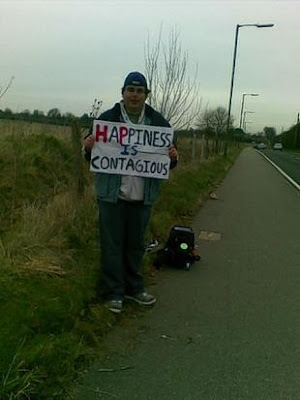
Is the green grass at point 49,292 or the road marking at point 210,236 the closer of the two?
the green grass at point 49,292

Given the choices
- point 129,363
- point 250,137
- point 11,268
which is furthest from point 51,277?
point 250,137

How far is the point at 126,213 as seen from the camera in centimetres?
464

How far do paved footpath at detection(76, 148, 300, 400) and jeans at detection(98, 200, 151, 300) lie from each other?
364mm

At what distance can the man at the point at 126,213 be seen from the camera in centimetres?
448

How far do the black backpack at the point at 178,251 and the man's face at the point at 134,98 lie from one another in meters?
1.90

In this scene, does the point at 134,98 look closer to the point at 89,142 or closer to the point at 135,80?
the point at 135,80

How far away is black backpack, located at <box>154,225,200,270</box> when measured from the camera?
5.92 metres

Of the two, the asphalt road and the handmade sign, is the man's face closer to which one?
the handmade sign

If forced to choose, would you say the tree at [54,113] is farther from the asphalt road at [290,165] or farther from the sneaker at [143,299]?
the asphalt road at [290,165]

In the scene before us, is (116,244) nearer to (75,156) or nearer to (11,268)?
(11,268)

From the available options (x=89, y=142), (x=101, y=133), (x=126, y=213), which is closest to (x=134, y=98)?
(x=101, y=133)

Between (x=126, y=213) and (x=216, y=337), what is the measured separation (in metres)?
1.41

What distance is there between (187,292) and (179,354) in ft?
4.84

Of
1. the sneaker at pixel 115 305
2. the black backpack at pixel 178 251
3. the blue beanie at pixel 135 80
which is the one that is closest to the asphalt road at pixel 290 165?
the black backpack at pixel 178 251
